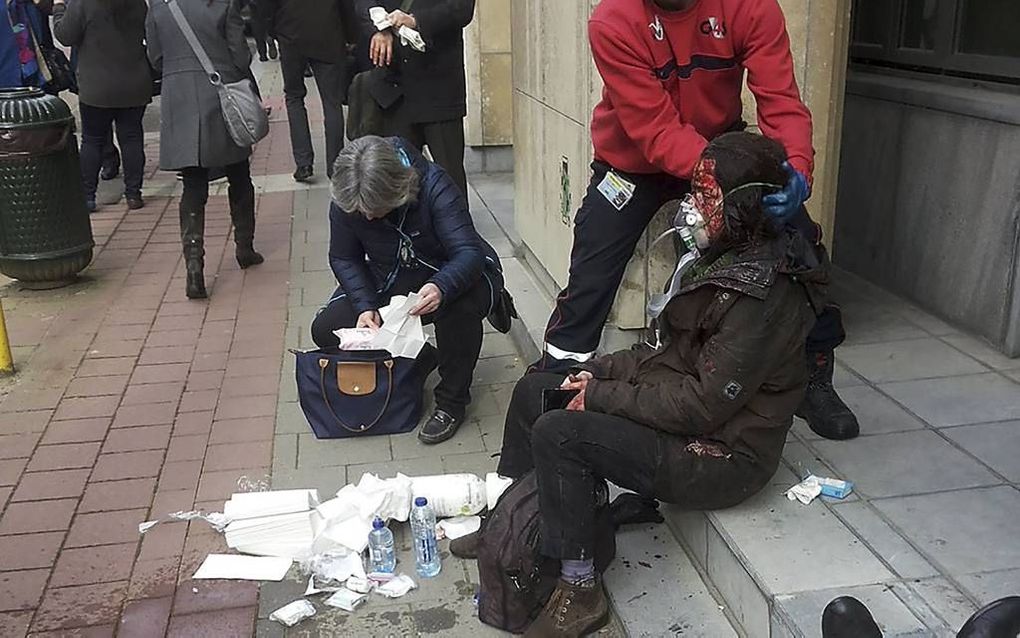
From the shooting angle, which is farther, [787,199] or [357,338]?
[357,338]

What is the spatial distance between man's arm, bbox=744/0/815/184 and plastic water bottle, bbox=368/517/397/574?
176cm

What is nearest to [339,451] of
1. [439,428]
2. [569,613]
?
[439,428]

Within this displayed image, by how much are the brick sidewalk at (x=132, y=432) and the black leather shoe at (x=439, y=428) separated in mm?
635

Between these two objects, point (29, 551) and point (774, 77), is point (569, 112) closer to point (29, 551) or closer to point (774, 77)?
point (774, 77)

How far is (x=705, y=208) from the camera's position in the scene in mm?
2660

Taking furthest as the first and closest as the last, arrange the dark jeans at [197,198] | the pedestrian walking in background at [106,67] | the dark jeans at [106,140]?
the dark jeans at [106,140], the pedestrian walking in background at [106,67], the dark jeans at [197,198]

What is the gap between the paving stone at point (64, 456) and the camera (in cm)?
415

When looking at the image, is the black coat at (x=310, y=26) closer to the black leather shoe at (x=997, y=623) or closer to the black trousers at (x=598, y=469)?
the black trousers at (x=598, y=469)

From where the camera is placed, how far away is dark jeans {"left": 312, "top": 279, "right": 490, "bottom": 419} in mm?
4191

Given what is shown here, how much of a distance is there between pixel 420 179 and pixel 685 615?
6.57ft

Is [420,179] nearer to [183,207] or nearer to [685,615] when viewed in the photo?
[685,615]

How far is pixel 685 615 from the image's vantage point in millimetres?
2975

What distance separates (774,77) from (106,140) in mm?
6572

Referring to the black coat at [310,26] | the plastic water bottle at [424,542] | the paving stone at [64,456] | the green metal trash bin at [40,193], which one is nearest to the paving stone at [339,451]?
the plastic water bottle at [424,542]
